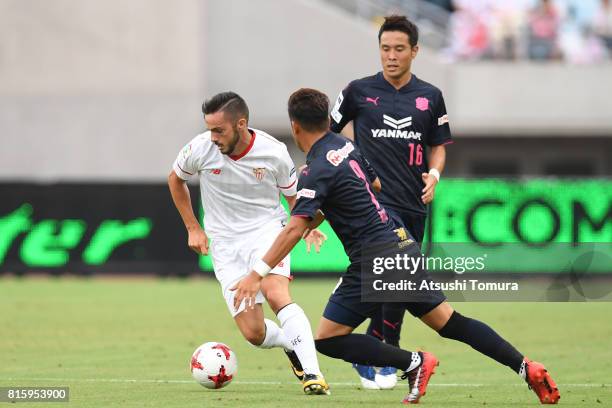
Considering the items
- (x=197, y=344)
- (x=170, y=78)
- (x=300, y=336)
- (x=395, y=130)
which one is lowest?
(x=170, y=78)

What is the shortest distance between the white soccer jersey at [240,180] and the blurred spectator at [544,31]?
1636 centimetres

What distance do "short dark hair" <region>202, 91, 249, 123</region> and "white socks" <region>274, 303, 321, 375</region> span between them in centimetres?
139

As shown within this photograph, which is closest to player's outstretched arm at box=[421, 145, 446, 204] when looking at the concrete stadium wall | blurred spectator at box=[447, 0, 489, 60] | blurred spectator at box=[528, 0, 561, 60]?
blurred spectator at box=[528, 0, 561, 60]

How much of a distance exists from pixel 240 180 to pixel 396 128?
1184mm

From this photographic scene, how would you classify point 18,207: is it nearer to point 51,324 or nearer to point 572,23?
point 51,324

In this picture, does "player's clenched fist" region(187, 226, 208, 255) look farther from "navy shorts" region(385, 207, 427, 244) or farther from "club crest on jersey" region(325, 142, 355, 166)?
"club crest on jersey" region(325, 142, 355, 166)

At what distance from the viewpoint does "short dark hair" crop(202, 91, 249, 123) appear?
30.1ft

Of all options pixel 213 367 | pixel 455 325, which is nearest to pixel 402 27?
pixel 455 325

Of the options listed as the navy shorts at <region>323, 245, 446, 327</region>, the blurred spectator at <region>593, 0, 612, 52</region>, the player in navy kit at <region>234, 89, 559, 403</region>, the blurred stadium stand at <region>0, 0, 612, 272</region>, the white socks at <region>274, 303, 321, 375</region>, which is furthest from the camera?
the blurred stadium stand at <region>0, 0, 612, 272</region>

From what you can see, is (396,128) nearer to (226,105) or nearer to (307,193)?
(226,105)

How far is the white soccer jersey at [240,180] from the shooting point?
9.57 meters

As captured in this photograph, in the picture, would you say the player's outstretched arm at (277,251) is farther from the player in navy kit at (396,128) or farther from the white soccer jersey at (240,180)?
the white soccer jersey at (240,180)

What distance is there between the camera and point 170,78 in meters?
27.2

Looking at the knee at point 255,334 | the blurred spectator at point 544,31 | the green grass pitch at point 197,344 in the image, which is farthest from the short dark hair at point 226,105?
the blurred spectator at point 544,31
